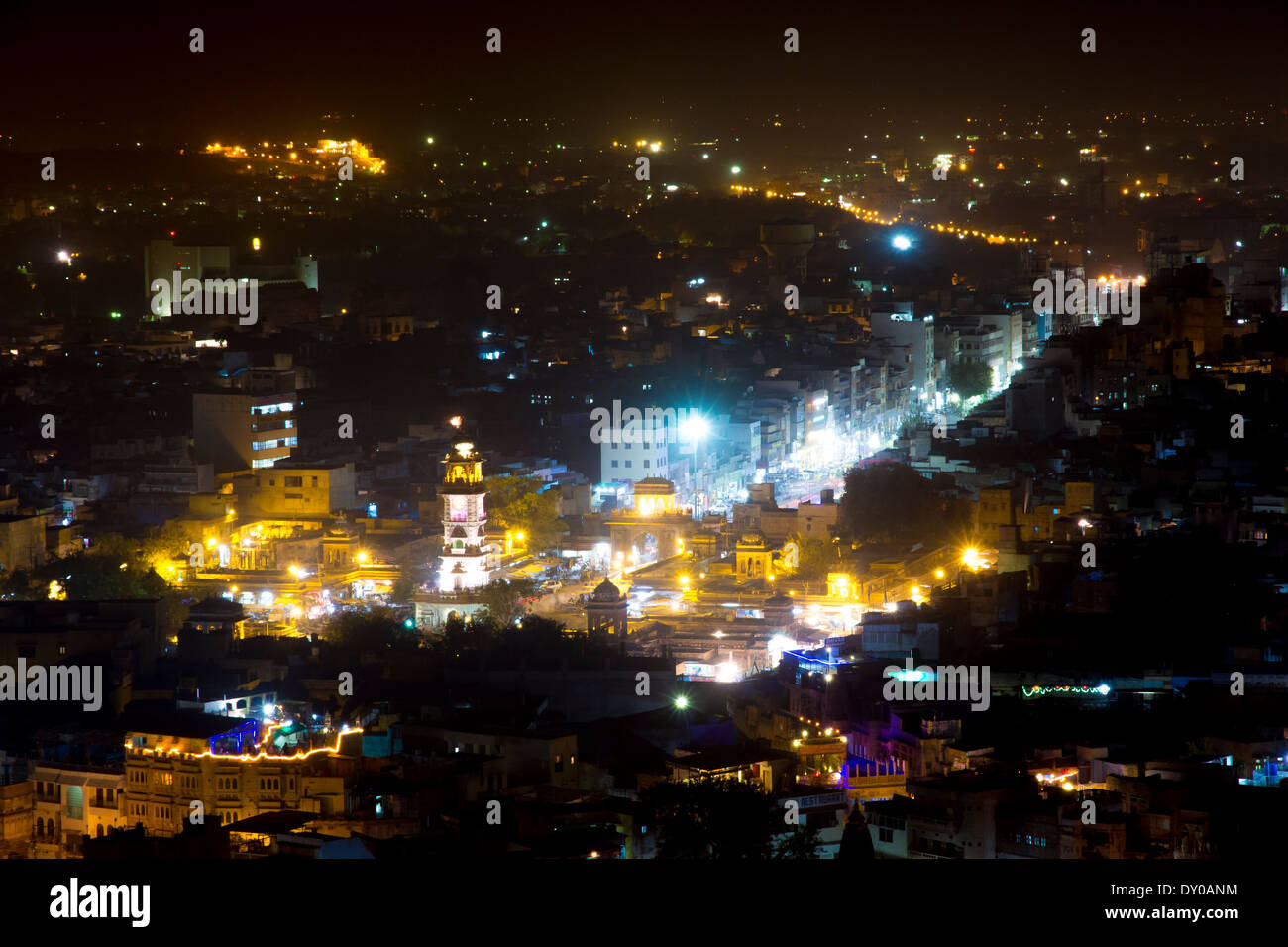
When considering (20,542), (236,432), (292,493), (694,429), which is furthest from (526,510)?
(236,432)

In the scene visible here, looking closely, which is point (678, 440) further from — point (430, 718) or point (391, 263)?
point (391, 263)

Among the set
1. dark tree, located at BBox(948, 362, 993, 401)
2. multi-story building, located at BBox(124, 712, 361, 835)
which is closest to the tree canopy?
multi-story building, located at BBox(124, 712, 361, 835)

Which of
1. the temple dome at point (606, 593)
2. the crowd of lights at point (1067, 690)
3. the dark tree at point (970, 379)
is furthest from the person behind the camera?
the dark tree at point (970, 379)

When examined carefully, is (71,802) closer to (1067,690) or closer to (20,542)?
(1067,690)

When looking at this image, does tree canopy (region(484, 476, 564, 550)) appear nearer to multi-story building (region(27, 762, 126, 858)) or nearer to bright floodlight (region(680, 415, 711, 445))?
bright floodlight (region(680, 415, 711, 445))

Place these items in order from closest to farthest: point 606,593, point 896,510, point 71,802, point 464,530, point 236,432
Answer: point 71,802 < point 606,593 < point 464,530 < point 896,510 < point 236,432

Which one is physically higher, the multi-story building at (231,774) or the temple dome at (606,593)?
the temple dome at (606,593)

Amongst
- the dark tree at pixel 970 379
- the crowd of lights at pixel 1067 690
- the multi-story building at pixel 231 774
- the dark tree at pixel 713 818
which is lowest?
the dark tree at pixel 713 818

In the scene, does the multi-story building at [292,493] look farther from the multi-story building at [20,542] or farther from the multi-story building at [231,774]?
the multi-story building at [231,774]

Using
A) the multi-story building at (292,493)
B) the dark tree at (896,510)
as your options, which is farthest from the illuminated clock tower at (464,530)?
the dark tree at (896,510)
